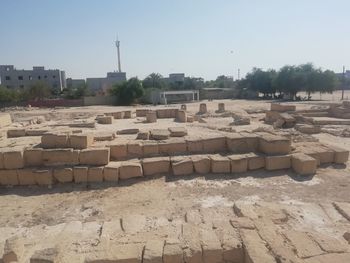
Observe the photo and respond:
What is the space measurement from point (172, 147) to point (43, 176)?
359 cm

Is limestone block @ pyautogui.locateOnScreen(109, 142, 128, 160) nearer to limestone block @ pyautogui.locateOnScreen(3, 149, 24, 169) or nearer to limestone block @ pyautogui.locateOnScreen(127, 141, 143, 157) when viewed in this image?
limestone block @ pyautogui.locateOnScreen(127, 141, 143, 157)

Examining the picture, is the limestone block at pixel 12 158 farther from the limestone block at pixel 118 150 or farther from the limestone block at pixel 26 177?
the limestone block at pixel 118 150

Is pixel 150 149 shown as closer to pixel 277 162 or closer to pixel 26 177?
pixel 26 177

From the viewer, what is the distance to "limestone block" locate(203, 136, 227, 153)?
9.92m

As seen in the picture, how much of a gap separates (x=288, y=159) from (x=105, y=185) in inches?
195

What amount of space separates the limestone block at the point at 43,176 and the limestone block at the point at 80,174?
64 cm

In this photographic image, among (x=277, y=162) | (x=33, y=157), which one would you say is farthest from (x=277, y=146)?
(x=33, y=157)

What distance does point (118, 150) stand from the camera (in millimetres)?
9586

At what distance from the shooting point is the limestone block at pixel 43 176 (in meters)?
8.72

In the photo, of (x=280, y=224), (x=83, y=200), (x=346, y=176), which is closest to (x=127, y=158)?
(x=83, y=200)

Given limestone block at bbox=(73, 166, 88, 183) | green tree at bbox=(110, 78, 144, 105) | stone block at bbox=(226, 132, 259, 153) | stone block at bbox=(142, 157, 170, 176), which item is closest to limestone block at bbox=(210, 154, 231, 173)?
stone block at bbox=(226, 132, 259, 153)

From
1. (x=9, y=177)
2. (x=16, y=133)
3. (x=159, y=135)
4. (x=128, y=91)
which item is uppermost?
(x=128, y=91)

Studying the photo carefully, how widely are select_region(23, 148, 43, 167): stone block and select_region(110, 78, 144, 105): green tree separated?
34.9 metres

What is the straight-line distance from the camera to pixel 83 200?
7.83 metres
